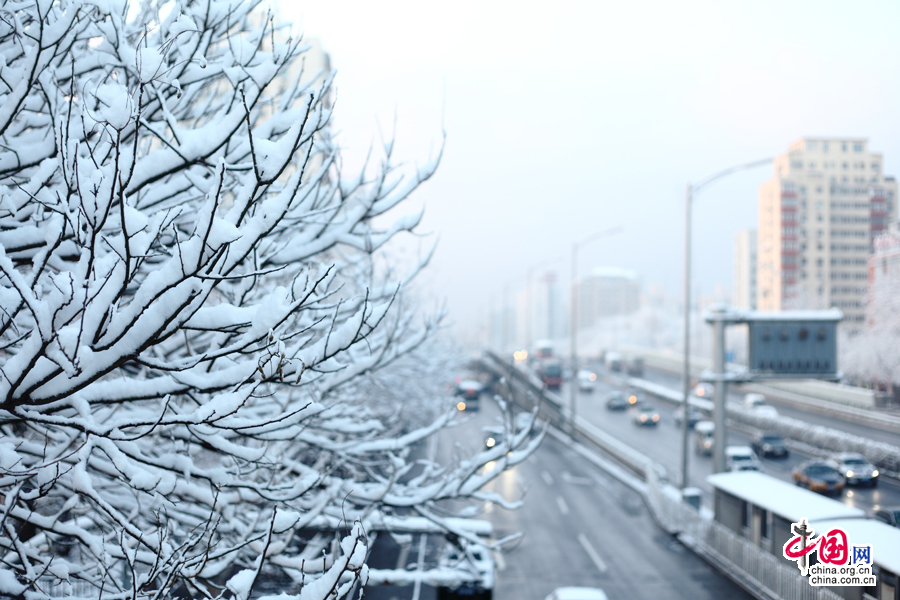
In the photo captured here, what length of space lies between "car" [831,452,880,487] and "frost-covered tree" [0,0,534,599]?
66.2ft

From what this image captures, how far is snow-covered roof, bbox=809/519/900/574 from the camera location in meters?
9.19

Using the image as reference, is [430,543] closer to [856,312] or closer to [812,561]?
[812,561]

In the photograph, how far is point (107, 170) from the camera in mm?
2561

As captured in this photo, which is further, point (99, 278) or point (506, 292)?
point (506, 292)

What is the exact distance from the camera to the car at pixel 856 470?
2014 cm

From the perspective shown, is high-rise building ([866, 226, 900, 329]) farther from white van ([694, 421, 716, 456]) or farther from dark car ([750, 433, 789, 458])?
white van ([694, 421, 716, 456])

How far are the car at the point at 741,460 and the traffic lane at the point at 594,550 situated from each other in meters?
4.53

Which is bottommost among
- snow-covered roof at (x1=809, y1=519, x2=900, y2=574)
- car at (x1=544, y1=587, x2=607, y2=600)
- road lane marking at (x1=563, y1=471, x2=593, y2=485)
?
road lane marking at (x1=563, y1=471, x2=593, y2=485)

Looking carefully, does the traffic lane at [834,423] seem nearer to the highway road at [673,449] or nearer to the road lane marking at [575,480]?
the highway road at [673,449]

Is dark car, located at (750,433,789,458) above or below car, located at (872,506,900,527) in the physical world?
below

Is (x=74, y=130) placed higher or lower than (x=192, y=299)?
higher

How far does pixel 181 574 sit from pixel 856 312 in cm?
9187

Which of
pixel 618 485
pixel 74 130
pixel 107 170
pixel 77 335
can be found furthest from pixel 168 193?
pixel 618 485

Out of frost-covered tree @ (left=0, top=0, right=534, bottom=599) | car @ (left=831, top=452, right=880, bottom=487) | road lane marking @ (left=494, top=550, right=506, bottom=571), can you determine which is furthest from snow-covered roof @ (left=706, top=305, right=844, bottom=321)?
frost-covered tree @ (left=0, top=0, right=534, bottom=599)
